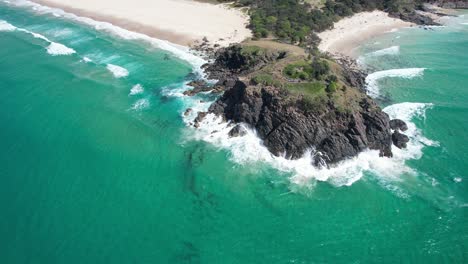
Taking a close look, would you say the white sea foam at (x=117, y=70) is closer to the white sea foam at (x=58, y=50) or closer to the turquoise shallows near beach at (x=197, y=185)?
the turquoise shallows near beach at (x=197, y=185)

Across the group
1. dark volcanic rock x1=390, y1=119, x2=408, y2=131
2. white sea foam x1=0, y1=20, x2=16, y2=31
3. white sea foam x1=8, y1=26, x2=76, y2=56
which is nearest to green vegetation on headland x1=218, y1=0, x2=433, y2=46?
dark volcanic rock x1=390, y1=119, x2=408, y2=131

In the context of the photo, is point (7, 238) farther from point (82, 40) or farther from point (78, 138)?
point (82, 40)

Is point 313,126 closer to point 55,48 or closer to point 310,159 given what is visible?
point 310,159

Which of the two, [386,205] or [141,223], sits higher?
[386,205]

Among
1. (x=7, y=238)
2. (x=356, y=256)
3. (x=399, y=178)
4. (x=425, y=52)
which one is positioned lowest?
(x=7, y=238)

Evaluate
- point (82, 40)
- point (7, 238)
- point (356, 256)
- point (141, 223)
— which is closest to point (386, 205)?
point (356, 256)
